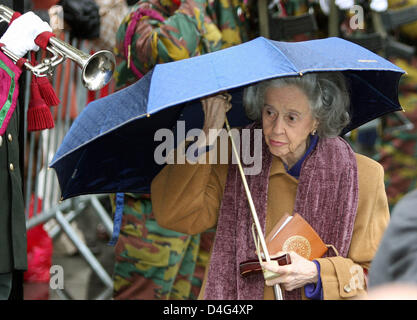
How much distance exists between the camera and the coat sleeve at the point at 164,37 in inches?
131

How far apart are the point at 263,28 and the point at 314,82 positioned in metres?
1.59

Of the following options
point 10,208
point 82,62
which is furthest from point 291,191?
point 10,208

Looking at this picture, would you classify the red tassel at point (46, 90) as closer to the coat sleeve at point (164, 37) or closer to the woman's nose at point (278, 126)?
the coat sleeve at point (164, 37)

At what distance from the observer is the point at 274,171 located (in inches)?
104

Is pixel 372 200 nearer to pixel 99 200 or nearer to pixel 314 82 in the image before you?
pixel 314 82

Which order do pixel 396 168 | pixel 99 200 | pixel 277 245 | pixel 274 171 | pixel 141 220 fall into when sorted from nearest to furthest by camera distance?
pixel 277 245, pixel 274 171, pixel 141 220, pixel 396 168, pixel 99 200

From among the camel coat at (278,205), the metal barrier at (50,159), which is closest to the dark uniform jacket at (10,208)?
the camel coat at (278,205)

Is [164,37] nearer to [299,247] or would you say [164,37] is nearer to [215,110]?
[215,110]

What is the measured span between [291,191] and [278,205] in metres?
0.07

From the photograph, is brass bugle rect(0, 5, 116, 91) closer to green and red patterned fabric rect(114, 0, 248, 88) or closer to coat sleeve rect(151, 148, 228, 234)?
coat sleeve rect(151, 148, 228, 234)

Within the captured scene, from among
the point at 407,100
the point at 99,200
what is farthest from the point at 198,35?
the point at 99,200

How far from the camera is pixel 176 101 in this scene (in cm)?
208

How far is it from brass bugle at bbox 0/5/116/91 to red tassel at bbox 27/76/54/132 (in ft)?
0.31

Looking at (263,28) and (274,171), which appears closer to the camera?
(274,171)
